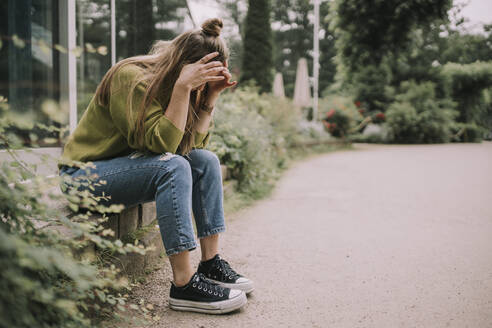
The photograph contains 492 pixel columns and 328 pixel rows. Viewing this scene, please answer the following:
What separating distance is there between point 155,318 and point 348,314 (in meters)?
0.80

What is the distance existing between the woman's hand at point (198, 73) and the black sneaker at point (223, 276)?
0.82 meters

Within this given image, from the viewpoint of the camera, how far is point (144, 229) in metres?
2.10

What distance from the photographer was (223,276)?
1.80 meters

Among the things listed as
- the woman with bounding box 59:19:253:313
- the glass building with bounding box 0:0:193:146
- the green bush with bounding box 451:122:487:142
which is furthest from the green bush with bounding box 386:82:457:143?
the woman with bounding box 59:19:253:313

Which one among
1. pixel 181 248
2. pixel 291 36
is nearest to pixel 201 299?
pixel 181 248

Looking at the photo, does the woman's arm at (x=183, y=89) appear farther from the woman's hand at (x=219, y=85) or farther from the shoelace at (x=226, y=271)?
the shoelace at (x=226, y=271)

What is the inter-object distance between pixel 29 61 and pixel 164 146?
6.59ft

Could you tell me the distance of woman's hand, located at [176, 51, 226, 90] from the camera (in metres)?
1.59

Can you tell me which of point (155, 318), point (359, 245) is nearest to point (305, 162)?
point (359, 245)

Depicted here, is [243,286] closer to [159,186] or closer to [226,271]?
[226,271]

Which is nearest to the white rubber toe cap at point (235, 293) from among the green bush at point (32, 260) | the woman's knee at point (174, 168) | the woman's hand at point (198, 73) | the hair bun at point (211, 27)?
the woman's knee at point (174, 168)

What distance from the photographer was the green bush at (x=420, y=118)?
11758 millimetres

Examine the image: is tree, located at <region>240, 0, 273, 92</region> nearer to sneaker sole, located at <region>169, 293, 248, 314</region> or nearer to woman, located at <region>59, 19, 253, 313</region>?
woman, located at <region>59, 19, 253, 313</region>

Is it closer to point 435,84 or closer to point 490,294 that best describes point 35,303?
point 490,294
